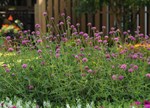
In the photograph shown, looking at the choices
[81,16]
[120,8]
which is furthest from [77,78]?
[81,16]

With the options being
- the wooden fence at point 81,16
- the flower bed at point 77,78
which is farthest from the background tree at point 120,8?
the flower bed at point 77,78

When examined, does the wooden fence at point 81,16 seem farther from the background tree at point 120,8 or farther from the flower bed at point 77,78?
the flower bed at point 77,78

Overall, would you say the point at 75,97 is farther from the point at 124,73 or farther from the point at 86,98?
the point at 124,73

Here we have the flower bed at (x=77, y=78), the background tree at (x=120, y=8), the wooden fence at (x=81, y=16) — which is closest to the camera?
the flower bed at (x=77, y=78)

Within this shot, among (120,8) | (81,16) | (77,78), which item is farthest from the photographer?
(81,16)

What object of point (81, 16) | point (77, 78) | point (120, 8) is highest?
point (120, 8)

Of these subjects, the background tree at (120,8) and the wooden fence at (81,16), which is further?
the wooden fence at (81,16)

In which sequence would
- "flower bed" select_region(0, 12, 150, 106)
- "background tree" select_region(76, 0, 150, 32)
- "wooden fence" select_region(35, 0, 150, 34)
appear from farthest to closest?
"wooden fence" select_region(35, 0, 150, 34) → "background tree" select_region(76, 0, 150, 32) → "flower bed" select_region(0, 12, 150, 106)

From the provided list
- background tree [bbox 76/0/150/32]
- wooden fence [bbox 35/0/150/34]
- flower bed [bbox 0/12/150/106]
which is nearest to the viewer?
flower bed [bbox 0/12/150/106]

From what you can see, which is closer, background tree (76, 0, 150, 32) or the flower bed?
the flower bed

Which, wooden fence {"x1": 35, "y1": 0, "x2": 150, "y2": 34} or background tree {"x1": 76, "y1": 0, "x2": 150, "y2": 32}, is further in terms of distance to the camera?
wooden fence {"x1": 35, "y1": 0, "x2": 150, "y2": 34}

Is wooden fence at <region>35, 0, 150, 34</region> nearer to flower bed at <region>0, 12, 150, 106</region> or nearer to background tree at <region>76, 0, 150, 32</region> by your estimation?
background tree at <region>76, 0, 150, 32</region>

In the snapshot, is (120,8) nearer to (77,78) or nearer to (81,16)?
(81,16)

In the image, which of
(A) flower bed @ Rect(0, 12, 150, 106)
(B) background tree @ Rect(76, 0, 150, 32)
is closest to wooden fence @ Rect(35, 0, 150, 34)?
(B) background tree @ Rect(76, 0, 150, 32)
